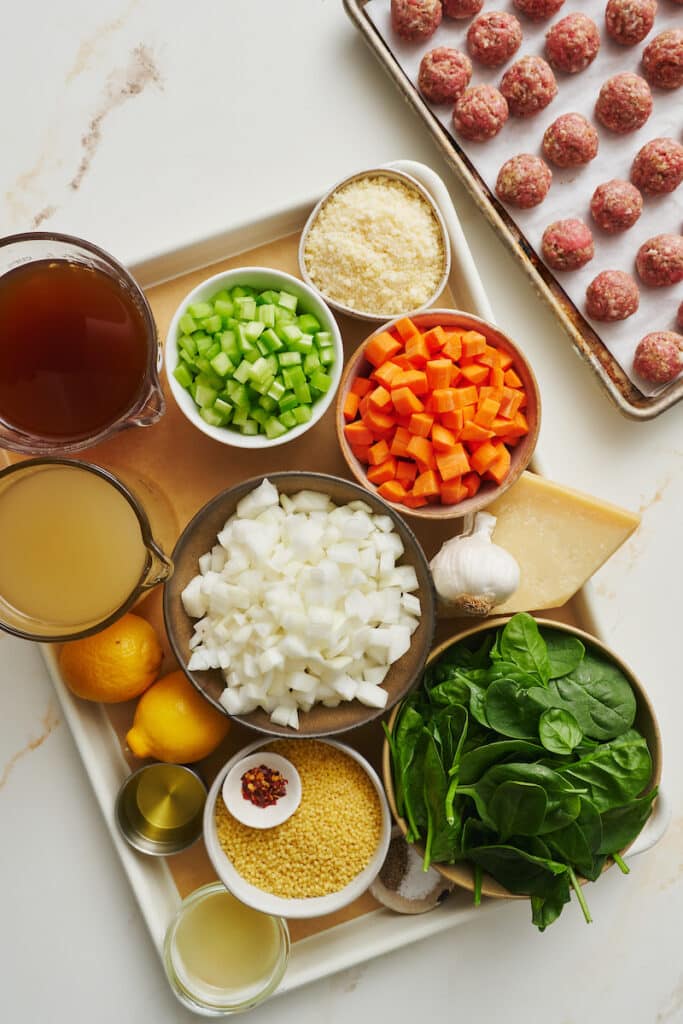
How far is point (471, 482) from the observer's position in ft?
5.50

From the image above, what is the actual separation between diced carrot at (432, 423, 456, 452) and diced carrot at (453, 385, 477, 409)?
0.05 metres

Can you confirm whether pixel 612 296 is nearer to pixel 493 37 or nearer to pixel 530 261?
pixel 530 261

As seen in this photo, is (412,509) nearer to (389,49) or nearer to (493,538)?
(493,538)

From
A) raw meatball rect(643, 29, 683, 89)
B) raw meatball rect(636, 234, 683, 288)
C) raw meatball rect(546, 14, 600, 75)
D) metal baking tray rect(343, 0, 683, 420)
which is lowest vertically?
metal baking tray rect(343, 0, 683, 420)

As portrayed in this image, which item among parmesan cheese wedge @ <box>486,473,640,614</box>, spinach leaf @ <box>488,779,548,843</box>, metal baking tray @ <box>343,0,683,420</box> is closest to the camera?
spinach leaf @ <box>488,779,548,843</box>

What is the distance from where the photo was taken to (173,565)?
1598 mm

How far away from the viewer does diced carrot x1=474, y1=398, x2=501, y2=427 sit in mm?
1635

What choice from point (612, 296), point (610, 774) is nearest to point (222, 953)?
point (610, 774)

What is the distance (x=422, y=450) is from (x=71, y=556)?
26.3 inches

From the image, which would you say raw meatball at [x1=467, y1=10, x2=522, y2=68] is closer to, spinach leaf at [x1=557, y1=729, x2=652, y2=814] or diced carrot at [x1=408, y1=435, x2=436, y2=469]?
diced carrot at [x1=408, y1=435, x2=436, y2=469]

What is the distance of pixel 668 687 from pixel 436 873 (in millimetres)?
646

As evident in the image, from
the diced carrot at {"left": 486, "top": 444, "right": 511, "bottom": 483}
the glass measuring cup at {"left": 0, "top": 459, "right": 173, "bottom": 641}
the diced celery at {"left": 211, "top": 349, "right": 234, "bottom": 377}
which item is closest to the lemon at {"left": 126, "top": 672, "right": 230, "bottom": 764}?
the glass measuring cup at {"left": 0, "top": 459, "right": 173, "bottom": 641}

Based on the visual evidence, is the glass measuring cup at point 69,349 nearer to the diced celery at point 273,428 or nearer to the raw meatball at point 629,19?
the diced celery at point 273,428

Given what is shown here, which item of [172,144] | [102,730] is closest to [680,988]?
[102,730]
